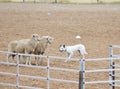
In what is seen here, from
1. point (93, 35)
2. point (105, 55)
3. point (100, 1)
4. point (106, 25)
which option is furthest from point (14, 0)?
point (105, 55)

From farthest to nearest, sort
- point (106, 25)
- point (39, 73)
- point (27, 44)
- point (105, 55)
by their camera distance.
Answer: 1. point (106, 25)
2. point (105, 55)
3. point (27, 44)
4. point (39, 73)

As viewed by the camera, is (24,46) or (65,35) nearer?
(24,46)

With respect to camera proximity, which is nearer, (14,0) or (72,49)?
(72,49)

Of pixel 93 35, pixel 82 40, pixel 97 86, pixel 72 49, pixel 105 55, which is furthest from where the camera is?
pixel 93 35

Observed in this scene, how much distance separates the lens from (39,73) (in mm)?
14172

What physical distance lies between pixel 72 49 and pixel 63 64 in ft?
2.26

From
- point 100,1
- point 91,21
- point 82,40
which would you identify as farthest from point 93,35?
point 100,1

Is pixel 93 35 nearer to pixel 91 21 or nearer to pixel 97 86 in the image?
pixel 91 21

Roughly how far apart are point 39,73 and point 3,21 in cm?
1876

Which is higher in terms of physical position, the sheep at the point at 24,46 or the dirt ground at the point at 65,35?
the sheep at the point at 24,46

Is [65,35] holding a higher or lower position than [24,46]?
lower

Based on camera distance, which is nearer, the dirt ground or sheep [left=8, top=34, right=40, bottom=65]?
the dirt ground

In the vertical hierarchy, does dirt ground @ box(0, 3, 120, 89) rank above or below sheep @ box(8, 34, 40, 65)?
below

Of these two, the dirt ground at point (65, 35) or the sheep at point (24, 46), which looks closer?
the dirt ground at point (65, 35)
